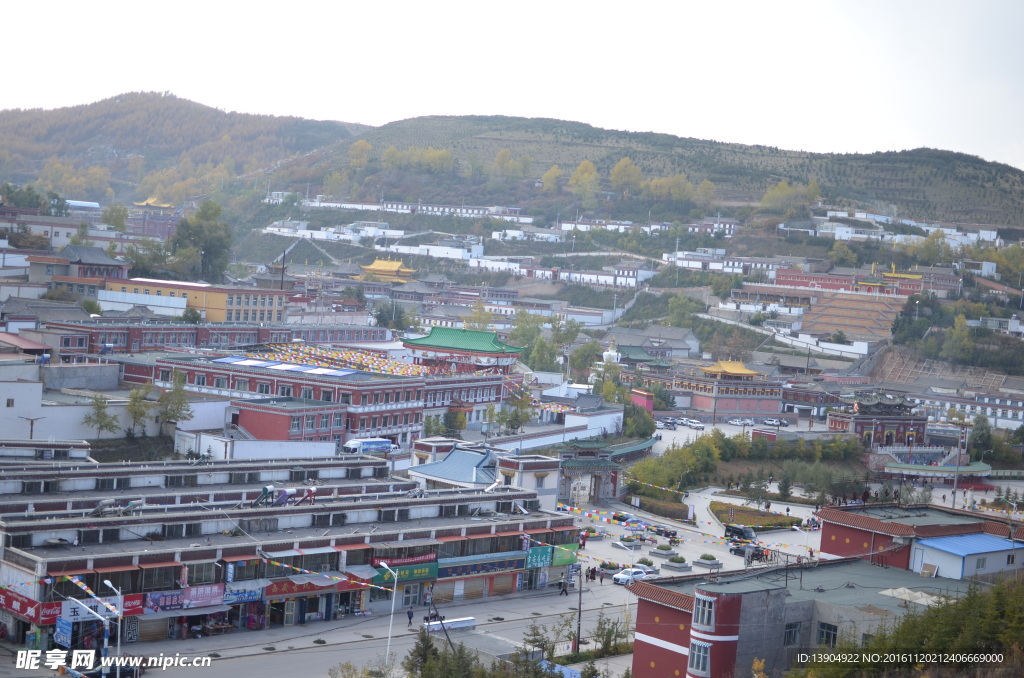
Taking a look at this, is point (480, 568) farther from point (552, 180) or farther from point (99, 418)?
point (552, 180)

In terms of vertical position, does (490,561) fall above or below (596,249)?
below

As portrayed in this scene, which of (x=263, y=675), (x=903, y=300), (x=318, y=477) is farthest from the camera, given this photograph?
(x=903, y=300)

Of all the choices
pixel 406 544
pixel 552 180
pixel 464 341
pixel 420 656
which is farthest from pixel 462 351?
pixel 552 180

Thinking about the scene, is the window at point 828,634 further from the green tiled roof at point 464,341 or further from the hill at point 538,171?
the hill at point 538,171

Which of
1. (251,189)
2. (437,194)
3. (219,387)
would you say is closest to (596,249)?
(437,194)

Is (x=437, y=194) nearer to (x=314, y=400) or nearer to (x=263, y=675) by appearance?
(x=314, y=400)

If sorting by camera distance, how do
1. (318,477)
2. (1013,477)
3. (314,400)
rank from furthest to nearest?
(1013,477) → (314,400) → (318,477)

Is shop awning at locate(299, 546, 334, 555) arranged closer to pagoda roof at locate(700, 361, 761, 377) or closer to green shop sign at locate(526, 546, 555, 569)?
green shop sign at locate(526, 546, 555, 569)

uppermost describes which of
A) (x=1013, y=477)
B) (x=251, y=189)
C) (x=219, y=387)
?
(x=251, y=189)
